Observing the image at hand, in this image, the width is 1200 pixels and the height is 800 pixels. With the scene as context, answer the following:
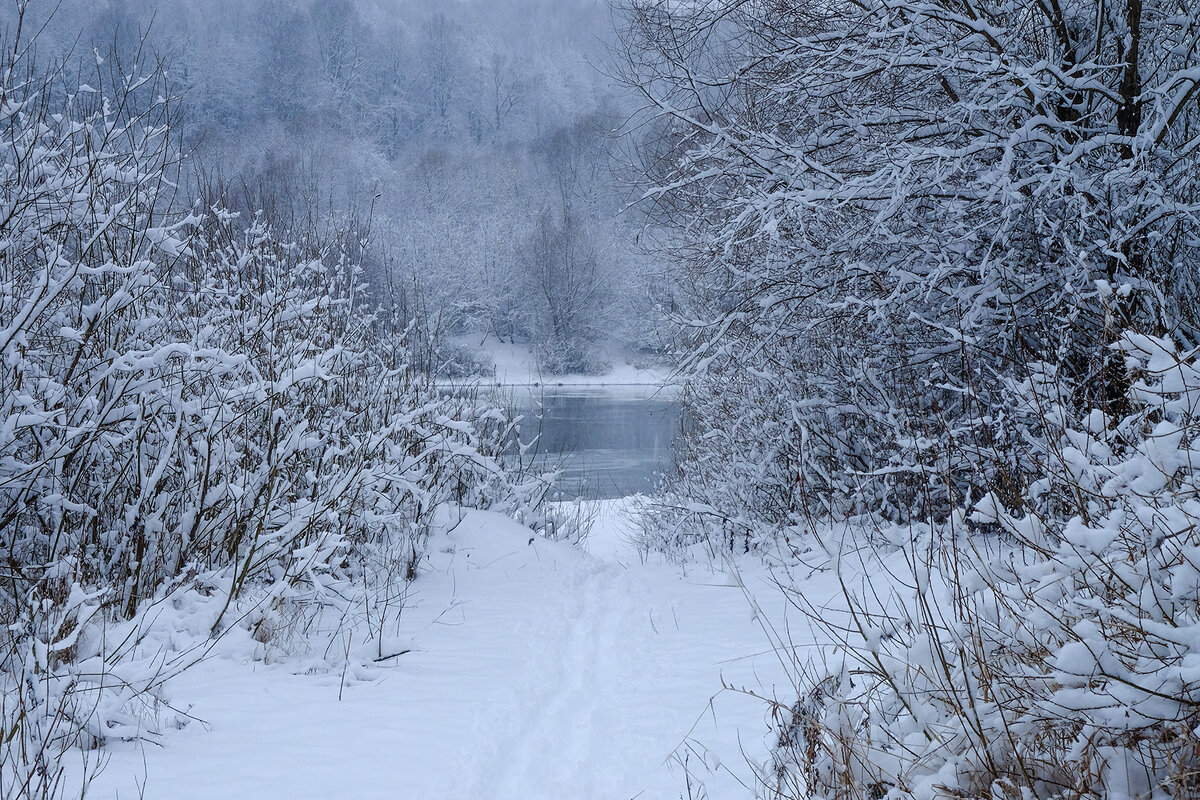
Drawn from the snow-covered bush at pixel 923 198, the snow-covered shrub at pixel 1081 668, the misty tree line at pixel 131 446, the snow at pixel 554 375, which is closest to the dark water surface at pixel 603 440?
the snow-covered bush at pixel 923 198

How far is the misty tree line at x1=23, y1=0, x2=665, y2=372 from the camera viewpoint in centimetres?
4388

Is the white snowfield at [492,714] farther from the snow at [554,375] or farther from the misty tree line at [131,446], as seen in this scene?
the snow at [554,375]

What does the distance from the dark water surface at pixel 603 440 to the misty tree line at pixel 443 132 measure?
544 centimetres

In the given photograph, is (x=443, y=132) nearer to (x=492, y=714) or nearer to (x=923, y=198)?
(x=923, y=198)

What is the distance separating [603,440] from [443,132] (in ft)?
190

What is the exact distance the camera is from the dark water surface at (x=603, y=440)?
1530cm

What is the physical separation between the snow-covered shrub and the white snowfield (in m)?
0.62

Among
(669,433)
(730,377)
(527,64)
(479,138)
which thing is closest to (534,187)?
(479,138)

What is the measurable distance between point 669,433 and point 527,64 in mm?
67048

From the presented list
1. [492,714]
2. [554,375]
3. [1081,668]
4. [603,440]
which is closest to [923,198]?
[492,714]

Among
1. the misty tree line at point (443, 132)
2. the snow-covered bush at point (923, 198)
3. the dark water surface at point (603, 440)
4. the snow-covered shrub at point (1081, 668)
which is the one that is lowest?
the dark water surface at point (603, 440)

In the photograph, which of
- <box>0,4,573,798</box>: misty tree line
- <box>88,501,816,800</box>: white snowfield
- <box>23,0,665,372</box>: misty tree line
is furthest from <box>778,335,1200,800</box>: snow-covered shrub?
<box>23,0,665,372</box>: misty tree line

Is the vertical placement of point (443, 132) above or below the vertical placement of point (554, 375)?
above

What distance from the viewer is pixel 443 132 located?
71688 mm
